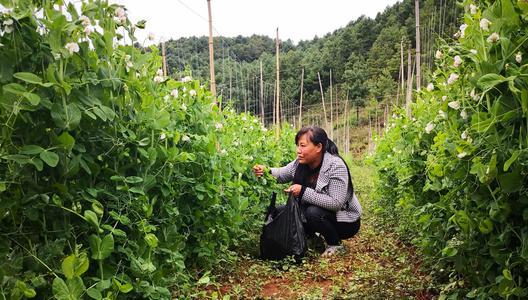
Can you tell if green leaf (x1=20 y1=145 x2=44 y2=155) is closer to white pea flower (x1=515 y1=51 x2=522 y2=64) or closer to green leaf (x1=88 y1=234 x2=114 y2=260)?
green leaf (x1=88 y1=234 x2=114 y2=260)

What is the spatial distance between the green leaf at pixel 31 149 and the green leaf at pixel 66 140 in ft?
0.23

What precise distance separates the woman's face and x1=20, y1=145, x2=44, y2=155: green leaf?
2755mm

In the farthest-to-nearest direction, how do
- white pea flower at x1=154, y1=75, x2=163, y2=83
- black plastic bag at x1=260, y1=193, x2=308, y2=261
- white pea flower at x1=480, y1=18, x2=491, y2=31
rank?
black plastic bag at x1=260, y1=193, x2=308, y2=261
white pea flower at x1=154, y1=75, x2=163, y2=83
white pea flower at x1=480, y1=18, x2=491, y2=31

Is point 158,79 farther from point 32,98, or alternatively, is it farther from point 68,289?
point 68,289

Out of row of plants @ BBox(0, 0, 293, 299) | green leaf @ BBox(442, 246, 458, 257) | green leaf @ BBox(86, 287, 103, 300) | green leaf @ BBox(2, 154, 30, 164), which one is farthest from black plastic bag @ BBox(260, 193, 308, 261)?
green leaf @ BBox(2, 154, 30, 164)

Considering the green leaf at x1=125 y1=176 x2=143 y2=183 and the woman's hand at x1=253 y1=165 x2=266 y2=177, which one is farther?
the woman's hand at x1=253 y1=165 x2=266 y2=177

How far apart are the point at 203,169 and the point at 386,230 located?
305cm

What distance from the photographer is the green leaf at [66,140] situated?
1.47m

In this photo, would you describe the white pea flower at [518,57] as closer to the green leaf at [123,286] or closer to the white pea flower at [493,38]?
the white pea flower at [493,38]

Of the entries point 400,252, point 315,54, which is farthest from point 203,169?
point 315,54

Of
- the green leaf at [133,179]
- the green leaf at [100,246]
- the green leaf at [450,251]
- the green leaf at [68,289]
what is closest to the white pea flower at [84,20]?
the green leaf at [133,179]

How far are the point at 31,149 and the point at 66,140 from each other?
0.37 feet

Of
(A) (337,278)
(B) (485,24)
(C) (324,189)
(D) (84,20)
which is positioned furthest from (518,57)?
(C) (324,189)

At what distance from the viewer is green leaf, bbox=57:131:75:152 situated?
1471mm
